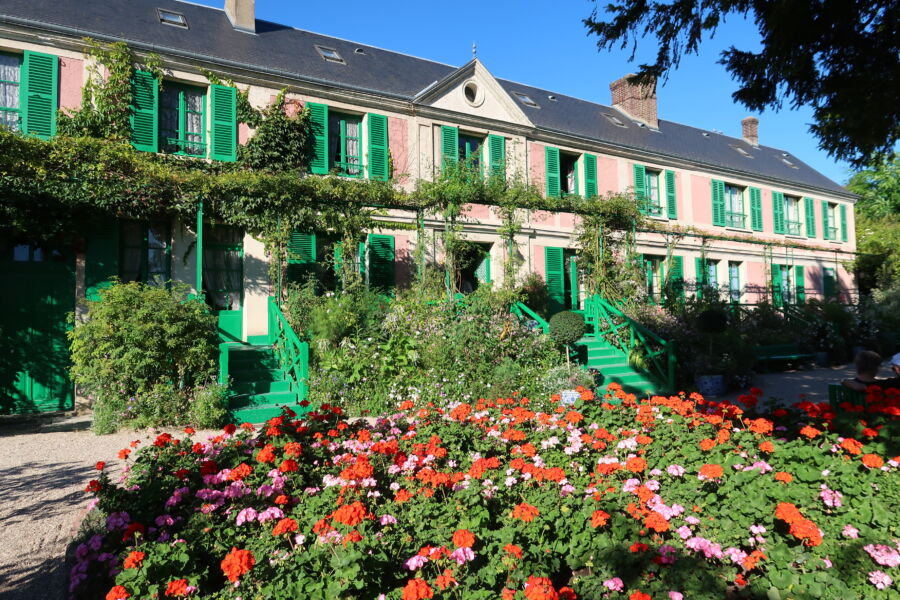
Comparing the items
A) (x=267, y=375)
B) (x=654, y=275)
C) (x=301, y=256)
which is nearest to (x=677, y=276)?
(x=654, y=275)

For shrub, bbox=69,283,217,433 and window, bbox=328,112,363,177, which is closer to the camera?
shrub, bbox=69,283,217,433

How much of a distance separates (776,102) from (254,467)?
415 centimetres

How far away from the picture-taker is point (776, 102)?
138 inches

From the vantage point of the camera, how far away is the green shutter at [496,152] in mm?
11562

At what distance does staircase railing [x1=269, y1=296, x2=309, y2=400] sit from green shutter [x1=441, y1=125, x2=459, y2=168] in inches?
187

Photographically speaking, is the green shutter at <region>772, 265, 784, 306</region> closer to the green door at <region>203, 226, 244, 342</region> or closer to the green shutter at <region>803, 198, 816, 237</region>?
the green shutter at <region>803, 198, 816, 237</region>

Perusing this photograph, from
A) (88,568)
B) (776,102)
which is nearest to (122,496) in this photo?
(88,568)

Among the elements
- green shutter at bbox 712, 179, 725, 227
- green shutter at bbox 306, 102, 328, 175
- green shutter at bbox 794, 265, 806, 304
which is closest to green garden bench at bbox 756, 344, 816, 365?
green shutter at bbox 712, 179, 725, 227

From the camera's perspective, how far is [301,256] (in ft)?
30.4

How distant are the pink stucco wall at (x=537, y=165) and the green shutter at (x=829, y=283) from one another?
1218 cm

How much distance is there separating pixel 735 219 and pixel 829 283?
516 centimetres

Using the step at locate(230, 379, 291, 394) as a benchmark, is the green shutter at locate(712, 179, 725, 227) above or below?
above

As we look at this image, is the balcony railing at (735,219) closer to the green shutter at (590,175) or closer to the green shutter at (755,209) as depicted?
the green shutter at (755,209)

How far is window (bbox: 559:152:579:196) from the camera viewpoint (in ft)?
43.3
